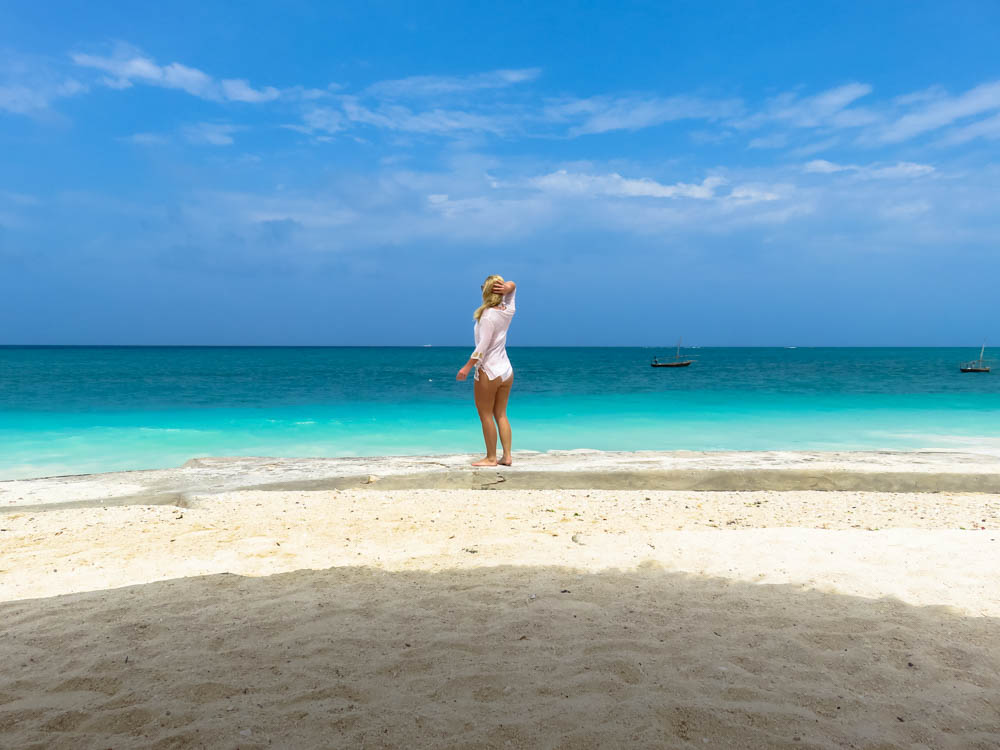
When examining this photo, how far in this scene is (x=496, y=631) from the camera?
126 inches

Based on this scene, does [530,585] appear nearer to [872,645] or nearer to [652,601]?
[652,601]

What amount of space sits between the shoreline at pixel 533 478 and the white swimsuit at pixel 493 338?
101 cm

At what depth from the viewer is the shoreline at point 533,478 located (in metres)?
6.29

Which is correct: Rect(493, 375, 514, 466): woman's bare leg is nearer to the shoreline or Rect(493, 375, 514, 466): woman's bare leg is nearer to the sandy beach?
the shoreline

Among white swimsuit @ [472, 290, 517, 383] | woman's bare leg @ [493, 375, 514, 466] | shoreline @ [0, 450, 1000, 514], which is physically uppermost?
white swimsuit @ [472, 290, 517, 383]

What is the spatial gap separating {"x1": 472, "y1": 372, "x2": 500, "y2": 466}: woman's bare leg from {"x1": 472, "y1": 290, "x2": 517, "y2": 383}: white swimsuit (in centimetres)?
9

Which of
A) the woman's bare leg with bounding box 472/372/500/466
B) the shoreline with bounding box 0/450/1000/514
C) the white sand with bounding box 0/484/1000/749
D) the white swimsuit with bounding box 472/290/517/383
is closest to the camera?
the white sand with bounding box 0/484/1000/749

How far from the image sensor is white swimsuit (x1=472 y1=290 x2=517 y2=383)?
6.78 metres

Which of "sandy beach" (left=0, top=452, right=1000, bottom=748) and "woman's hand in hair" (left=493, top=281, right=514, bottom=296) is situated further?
"woman's hand in hair" (left=493, top=281, right=514, bottom=296)

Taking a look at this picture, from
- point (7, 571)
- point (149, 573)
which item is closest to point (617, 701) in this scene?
point (149, 573)

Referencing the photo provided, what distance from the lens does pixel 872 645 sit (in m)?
3.03

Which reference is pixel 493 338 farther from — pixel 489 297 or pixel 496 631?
pixel 496 631

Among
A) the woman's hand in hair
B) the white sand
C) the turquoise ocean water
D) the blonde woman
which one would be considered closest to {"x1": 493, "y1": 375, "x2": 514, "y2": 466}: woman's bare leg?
the blonde woman

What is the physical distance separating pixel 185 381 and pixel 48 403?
39.2 ft
